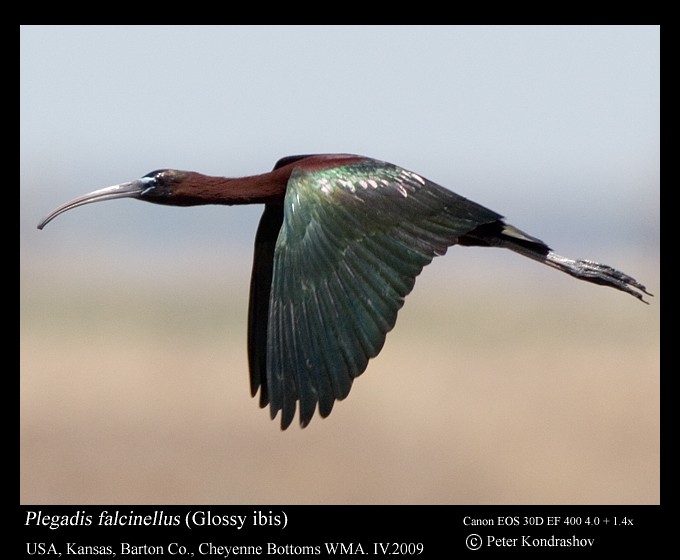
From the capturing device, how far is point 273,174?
9.59 metres

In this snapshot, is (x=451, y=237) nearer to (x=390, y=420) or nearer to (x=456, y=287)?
(x=390, y=420)

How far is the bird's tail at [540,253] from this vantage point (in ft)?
31.3

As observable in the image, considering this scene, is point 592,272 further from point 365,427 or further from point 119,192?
point 365,427

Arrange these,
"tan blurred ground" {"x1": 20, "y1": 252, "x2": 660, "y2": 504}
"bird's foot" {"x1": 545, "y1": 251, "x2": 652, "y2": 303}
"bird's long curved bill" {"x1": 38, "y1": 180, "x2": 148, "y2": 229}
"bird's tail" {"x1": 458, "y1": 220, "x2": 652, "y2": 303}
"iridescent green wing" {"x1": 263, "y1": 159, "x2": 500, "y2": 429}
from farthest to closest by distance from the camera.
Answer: "tan blurred ground" {"x1": 20, "y1": 252, "x2": 660, "y2": 504}
"bird's long curved bill" {"x1": 38, "y1": 180, "x2": 148, "y2": 229}
"bird's foot" {"x1": 545, "y1": 251, "x2": 652, "y2": 303}
"bird's tail" {"x1": 458, "y1": 220, "x2": 652, "y2": 303}
"iridescent green wing" {"x1": 263, "y1": 159, "x2": 500, "y2": 429}

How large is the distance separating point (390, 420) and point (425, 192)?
47.7ft

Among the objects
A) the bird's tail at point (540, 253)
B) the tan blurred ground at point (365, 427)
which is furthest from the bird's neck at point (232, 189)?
the tan blurred ground at point (365, 427)

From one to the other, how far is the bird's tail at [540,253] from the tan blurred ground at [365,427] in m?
9.02

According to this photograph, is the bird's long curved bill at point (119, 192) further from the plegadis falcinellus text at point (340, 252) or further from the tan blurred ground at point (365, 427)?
the tan blurred ground at point (365, 427)

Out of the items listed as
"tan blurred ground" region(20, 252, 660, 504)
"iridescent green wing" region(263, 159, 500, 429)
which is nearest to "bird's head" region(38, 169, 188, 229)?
"iridescent green wing" region(263, 159, 500, 429)

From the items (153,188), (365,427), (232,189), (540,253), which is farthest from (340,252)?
(365,427)

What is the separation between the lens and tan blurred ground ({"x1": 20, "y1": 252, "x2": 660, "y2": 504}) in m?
19.3

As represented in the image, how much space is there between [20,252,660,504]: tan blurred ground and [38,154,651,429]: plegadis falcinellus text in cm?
985

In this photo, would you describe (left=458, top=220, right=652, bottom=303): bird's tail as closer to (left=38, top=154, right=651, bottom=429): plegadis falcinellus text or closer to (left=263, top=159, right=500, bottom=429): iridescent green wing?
(left=38, top=154, right=651, bottom=429): plegadis falcinellus text

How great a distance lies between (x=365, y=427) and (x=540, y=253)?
13.2m
